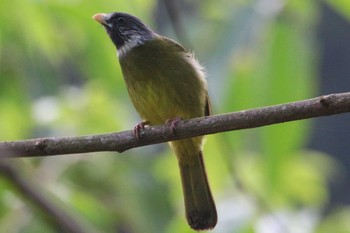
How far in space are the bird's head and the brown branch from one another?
103 centimetres

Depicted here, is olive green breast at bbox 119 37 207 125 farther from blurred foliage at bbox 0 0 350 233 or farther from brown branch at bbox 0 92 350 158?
brown branch at bbox 0 92 350 158

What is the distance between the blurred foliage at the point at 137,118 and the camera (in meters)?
2.89

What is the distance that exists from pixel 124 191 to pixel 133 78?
47 centimetres

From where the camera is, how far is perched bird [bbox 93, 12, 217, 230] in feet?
10.6

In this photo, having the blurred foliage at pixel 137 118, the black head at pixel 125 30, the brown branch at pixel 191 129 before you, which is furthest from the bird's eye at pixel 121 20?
the brown branch at pixel 191 129

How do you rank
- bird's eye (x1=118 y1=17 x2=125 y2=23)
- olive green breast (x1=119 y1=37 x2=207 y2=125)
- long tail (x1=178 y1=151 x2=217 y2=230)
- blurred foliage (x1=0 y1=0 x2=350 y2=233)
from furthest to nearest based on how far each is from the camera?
bird's eye (x1=118 y1=17 x2=125 y2=23)
long tail (x1=178 y1=151 x2=217 y2=230)
olive green breast (x1=119 y1=37 x2=207 y2=125)
blurred foliage (x1=0 y1=0 x2=350 y2=233)

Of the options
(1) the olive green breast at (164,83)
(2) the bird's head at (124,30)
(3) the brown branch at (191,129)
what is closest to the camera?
(3) the brown branch at (191,129)

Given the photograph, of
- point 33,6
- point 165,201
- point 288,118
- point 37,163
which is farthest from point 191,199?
point 288,118

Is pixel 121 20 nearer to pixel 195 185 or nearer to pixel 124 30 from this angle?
pixel 124 30

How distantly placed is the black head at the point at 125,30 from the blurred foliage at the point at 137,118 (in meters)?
0.18

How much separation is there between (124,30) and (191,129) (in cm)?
146

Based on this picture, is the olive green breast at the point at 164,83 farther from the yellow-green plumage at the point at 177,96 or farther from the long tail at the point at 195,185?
the long tail at the point at 195,185

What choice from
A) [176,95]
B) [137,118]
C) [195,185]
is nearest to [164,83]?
[176,95]

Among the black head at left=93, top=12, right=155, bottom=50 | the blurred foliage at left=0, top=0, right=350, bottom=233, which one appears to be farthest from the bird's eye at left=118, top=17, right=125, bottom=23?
the blurred foliage at left=0, top=0, right=350, bottom=233
